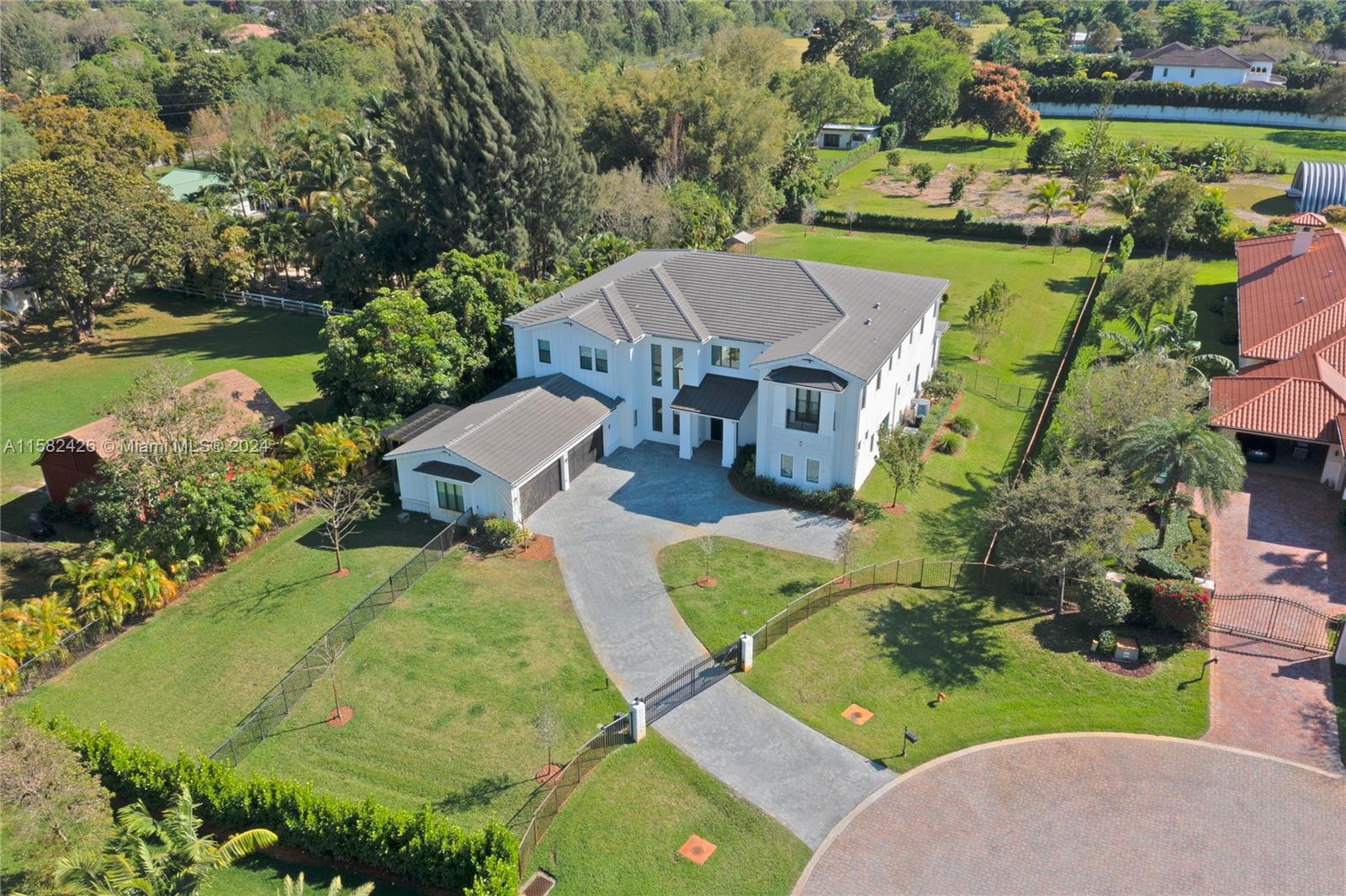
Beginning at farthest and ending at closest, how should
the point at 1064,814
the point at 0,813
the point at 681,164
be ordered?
the point at 681,164 < the point at 1064,814 < the point at 0,813

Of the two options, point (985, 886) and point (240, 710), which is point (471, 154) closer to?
point (240, 710)

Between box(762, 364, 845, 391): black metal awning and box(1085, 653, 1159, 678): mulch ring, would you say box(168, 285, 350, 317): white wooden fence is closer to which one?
box(762, 364, 845, 391): black metal awning

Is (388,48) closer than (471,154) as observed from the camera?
No

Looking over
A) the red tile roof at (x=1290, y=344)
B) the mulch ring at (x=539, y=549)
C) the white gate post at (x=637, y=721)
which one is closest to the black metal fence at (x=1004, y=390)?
A: the red tile roof at (x=1290, y=344)

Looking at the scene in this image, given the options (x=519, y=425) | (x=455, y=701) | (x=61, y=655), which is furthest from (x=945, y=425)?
(x=61, y=655)

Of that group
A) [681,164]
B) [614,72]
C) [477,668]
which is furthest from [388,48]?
[477,668]

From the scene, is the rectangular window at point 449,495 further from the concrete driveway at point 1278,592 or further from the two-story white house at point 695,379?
the concrete driveway at point 1278,592
